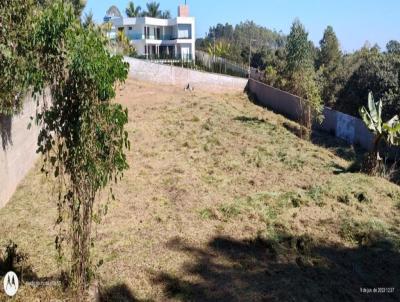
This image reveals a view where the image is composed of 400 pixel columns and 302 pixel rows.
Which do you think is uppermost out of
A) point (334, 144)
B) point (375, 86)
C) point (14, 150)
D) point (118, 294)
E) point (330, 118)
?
point (375, 86)

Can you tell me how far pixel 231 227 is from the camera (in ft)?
29.5

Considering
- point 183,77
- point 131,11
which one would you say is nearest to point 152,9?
point 131,11

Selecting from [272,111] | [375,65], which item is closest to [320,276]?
[375,65]

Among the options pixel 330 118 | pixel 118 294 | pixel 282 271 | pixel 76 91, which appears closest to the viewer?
pixel 76 91

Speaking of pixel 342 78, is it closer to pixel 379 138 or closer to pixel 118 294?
pixel 379 138

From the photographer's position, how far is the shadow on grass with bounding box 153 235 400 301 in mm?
6664

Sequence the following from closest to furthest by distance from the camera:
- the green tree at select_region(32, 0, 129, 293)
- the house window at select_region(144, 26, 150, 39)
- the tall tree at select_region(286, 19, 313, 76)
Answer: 1. the green tree at select_region(32, 0, 129, 293)
2. the tall tree at select_region(286, 19, 313, 76)
3. the house window at select_region(144, 26, 150, 39)

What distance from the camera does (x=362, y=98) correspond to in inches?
778

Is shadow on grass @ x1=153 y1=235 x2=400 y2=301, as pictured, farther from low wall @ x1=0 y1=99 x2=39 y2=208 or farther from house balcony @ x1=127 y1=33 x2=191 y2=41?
house balcony @ x1=127 y1=33 x2=191 y2=41

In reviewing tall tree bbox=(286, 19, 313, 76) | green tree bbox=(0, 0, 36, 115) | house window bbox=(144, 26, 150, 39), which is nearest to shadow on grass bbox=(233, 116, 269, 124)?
tall tree bbox=(286, 19, 313, 76)

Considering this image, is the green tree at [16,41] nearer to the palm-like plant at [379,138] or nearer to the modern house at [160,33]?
the palm-like plant at [379,138]

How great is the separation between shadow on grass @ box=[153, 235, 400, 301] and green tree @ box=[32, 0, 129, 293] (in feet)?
8.04

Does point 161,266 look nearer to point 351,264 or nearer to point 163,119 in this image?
point 351,264

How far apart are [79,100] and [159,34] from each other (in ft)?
193
